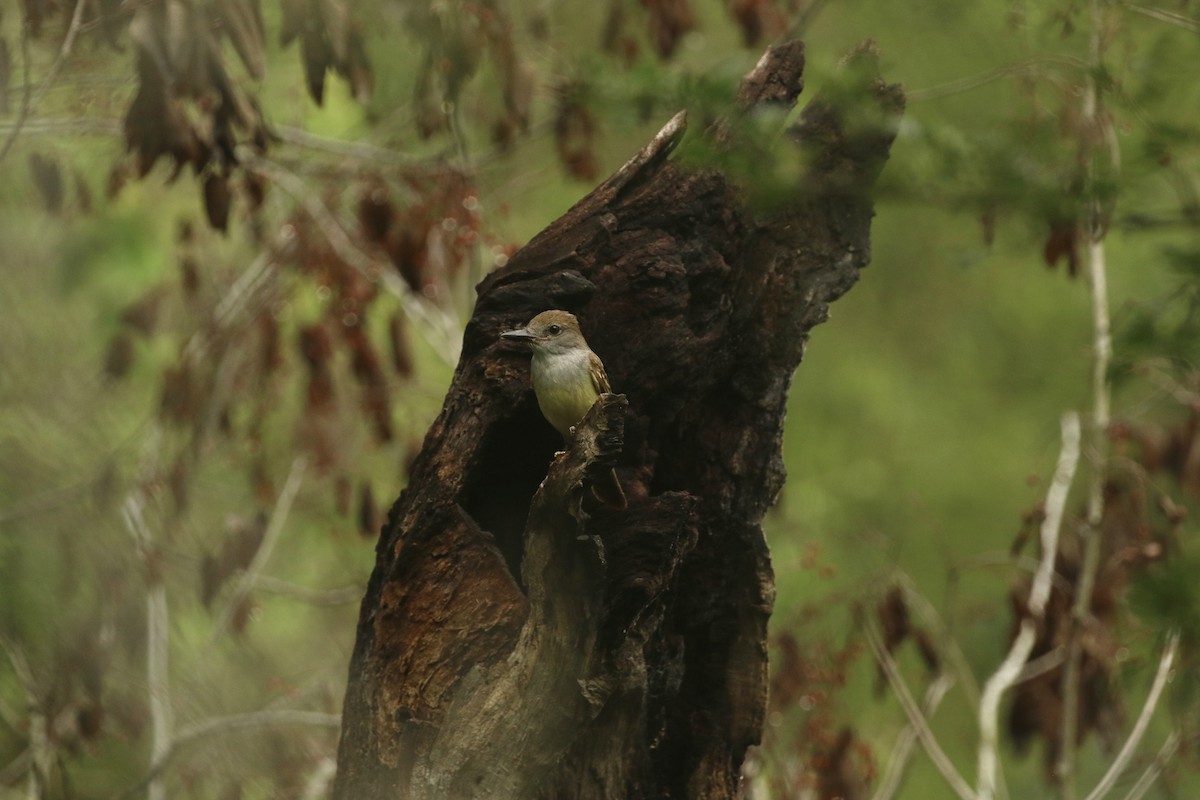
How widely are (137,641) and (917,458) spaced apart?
23.1ft

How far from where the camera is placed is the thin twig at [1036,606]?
600 centimetres

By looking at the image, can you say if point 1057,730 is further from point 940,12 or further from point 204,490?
point 204,490

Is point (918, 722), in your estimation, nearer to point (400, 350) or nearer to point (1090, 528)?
point (1090, 528)

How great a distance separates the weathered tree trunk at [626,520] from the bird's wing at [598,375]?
Answer: 0.11 m

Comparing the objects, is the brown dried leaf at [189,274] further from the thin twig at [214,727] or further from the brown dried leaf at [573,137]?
the thin twig at [214,727]

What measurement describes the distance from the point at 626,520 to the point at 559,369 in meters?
0.48

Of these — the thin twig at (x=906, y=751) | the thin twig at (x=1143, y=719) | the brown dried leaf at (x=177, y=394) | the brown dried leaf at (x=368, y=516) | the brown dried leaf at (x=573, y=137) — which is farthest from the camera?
the brown dried leaf at (x=573, y=137)

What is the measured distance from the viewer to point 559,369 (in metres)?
3.85

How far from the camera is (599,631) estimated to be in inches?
142

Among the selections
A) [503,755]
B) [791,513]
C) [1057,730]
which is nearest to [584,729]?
[503,755]

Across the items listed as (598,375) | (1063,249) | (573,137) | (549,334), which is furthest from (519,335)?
(573,137)

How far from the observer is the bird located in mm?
3871

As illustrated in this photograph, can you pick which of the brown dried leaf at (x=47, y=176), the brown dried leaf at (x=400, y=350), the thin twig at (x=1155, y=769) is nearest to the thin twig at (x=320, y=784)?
the brown dried leaf at (x=400, y=350)

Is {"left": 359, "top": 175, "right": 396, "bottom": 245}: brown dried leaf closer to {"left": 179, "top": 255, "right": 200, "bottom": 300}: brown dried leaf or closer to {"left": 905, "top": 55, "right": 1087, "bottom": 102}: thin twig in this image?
{"left": 179, "top": 255, "right": 200, "bottom": 300}: brown dried leaf
